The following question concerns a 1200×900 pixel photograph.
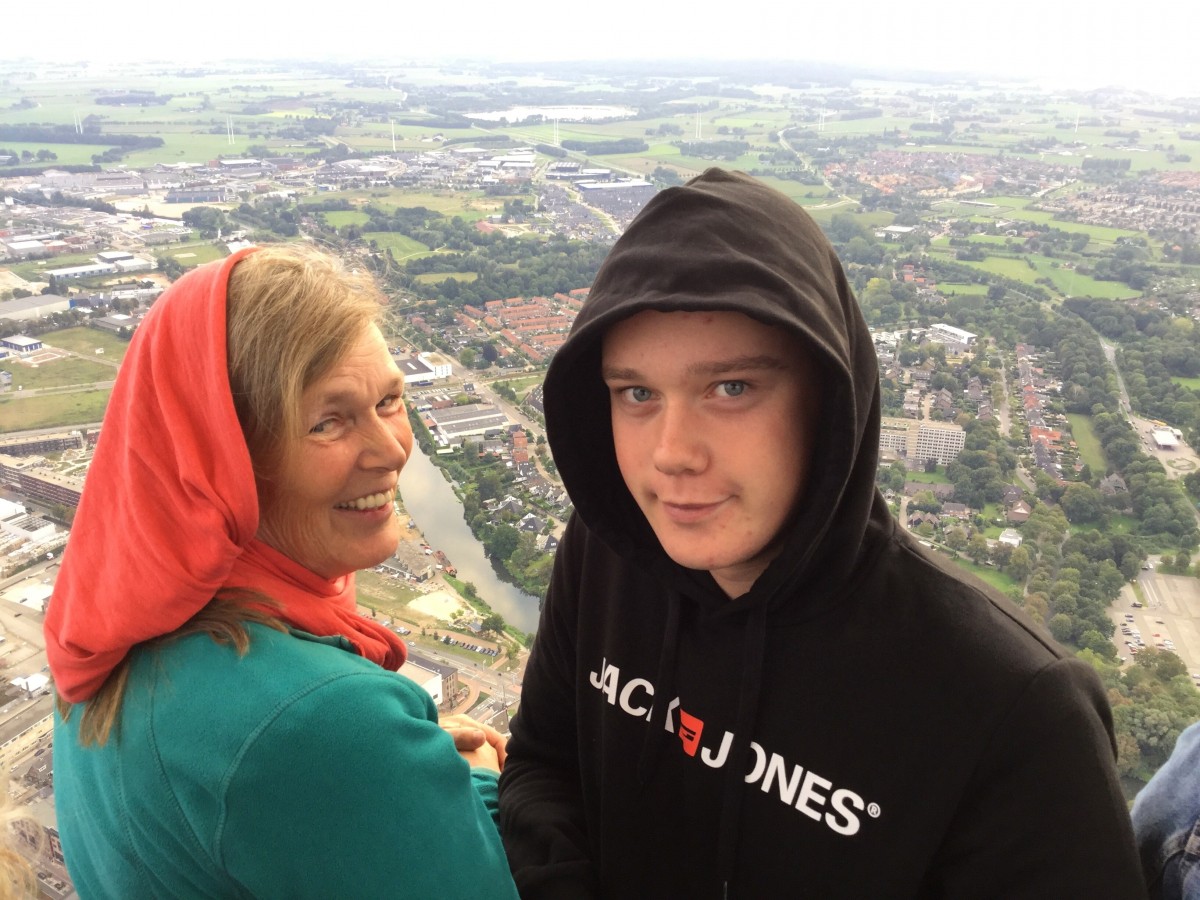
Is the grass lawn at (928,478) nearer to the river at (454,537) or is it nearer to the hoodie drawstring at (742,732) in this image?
the river at (454,537)

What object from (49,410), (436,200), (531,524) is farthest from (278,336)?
(436,200)

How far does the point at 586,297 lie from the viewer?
0.83 meters

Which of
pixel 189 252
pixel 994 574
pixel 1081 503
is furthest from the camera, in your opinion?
pixel 189 252

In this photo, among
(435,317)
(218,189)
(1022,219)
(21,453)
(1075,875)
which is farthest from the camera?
(218,189)

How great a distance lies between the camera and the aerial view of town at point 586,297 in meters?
3.00

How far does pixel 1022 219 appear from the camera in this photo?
11.0 metres

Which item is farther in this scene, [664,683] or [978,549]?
[978,549]

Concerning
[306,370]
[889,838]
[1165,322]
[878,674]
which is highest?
[306,370]

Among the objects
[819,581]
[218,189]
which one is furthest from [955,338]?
[218,189]

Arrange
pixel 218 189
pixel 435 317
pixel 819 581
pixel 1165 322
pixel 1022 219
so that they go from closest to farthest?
pixel 819 581, pixel 1165 322, pixel 435 317, pixel 1022 219, pixel 218 189

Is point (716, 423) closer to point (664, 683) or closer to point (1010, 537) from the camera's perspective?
point (664, 683)

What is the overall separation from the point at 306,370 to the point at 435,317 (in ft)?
28.8

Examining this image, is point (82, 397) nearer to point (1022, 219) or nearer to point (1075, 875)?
point (1075, 875)

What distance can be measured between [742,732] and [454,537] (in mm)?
4929
